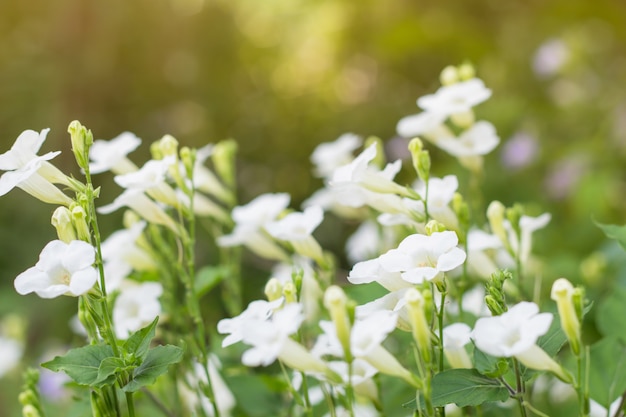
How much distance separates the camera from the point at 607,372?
856 millimetres

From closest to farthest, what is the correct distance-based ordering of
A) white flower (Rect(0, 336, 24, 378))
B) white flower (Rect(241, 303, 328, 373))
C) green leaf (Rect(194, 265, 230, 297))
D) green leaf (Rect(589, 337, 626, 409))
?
white flower (Rect(241, 303, 328, 373))
green leaf (Rect(589, 337, 626, 409))
green leaf (Rect(194, 265, 230, 297))
white flower (Rect(0, 336, 24, 378))

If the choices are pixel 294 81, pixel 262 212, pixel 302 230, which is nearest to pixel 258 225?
pixel 262 212

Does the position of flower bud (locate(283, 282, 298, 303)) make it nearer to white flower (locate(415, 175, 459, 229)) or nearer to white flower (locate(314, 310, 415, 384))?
white flower (locate(314, 310, 415, 384))

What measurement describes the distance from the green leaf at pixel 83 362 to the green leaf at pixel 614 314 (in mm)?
608

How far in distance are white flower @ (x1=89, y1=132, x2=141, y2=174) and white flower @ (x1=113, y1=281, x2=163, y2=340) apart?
0.16 meters

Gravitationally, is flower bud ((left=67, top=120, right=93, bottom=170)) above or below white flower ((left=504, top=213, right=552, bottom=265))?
above

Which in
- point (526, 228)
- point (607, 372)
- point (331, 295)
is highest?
point (526, 228)

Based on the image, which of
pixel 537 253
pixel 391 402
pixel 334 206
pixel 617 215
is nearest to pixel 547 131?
pixel 617 215

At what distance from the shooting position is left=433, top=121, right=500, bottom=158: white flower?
1.06m

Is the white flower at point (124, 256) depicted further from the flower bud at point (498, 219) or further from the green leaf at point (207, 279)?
the flower bud at point (498, 219)

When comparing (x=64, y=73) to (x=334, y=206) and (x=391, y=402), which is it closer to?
(x=334, y=206)

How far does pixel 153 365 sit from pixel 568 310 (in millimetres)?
390

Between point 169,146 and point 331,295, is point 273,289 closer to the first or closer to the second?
point 331,295

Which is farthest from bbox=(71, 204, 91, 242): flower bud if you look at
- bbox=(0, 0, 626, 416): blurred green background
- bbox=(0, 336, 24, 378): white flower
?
bbox=(0, 0, 626, 416): blurred green background
